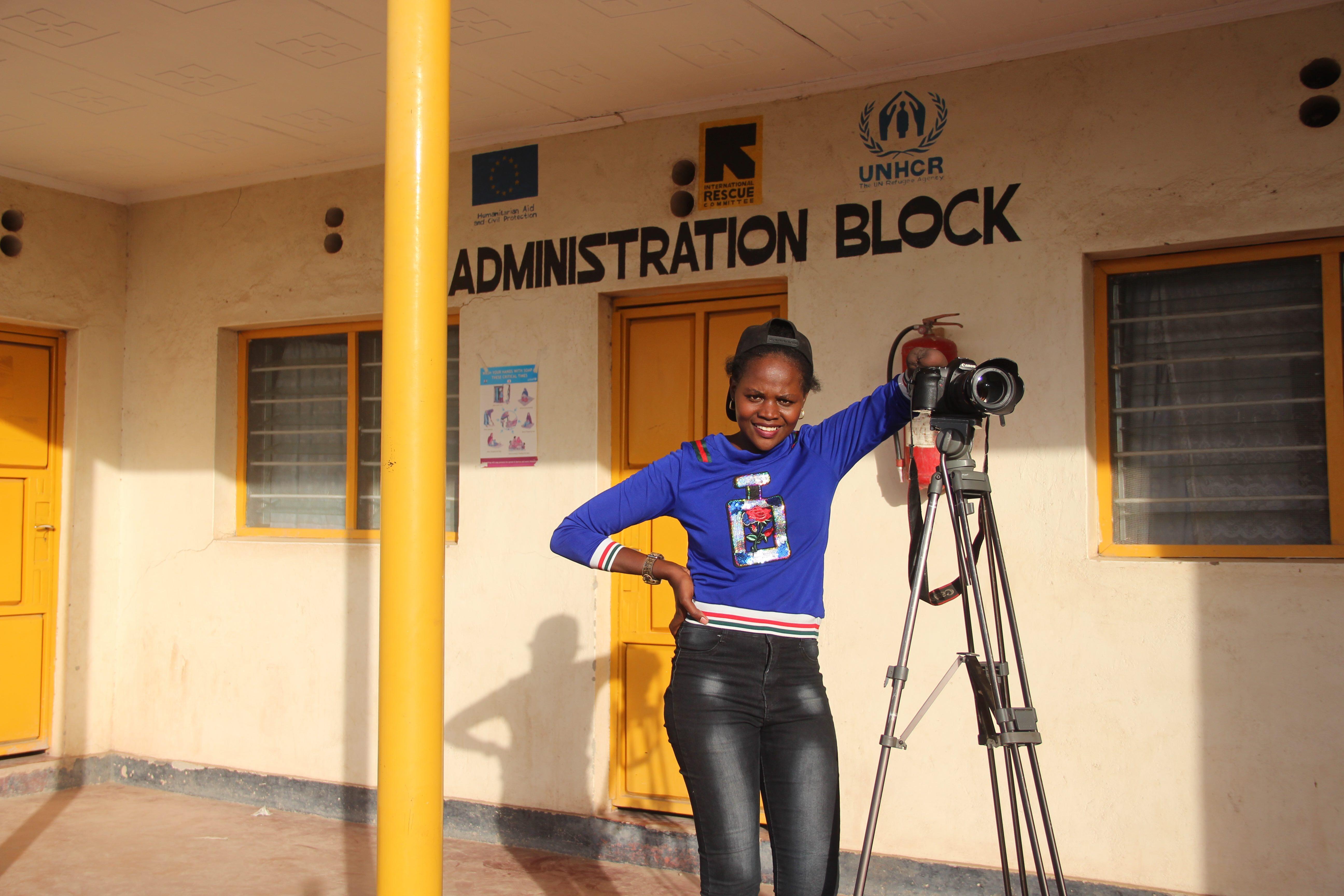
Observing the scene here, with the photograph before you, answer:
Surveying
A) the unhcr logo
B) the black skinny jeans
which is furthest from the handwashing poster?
the black skinny jeans

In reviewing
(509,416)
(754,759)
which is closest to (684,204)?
(509,416)

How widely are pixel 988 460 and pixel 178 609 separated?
14.8 ft

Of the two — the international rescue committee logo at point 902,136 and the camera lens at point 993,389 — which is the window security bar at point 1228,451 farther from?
the camera lens at point 993,389

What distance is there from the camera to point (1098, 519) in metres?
4.30

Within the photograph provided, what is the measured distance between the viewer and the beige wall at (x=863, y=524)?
3959 mm

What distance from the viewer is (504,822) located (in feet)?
17.4

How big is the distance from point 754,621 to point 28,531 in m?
5.19

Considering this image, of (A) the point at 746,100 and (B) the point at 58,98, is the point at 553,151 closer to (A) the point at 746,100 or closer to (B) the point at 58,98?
(A) the point at 746,100

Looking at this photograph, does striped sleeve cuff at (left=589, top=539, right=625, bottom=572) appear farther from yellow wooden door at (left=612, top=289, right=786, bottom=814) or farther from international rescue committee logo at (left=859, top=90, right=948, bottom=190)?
international rescue committee logo at (left=859, top=90, right=948, bottom=190)

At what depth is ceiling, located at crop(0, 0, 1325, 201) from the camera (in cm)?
411

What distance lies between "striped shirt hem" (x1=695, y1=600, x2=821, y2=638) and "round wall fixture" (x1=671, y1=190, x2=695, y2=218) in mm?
2684

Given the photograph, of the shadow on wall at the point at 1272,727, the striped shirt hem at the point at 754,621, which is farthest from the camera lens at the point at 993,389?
the shadow on wall at the point at 1272,727

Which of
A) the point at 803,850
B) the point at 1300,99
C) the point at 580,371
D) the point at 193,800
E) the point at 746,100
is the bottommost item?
the point at 193,800

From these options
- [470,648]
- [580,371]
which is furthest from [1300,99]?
[470,648]
